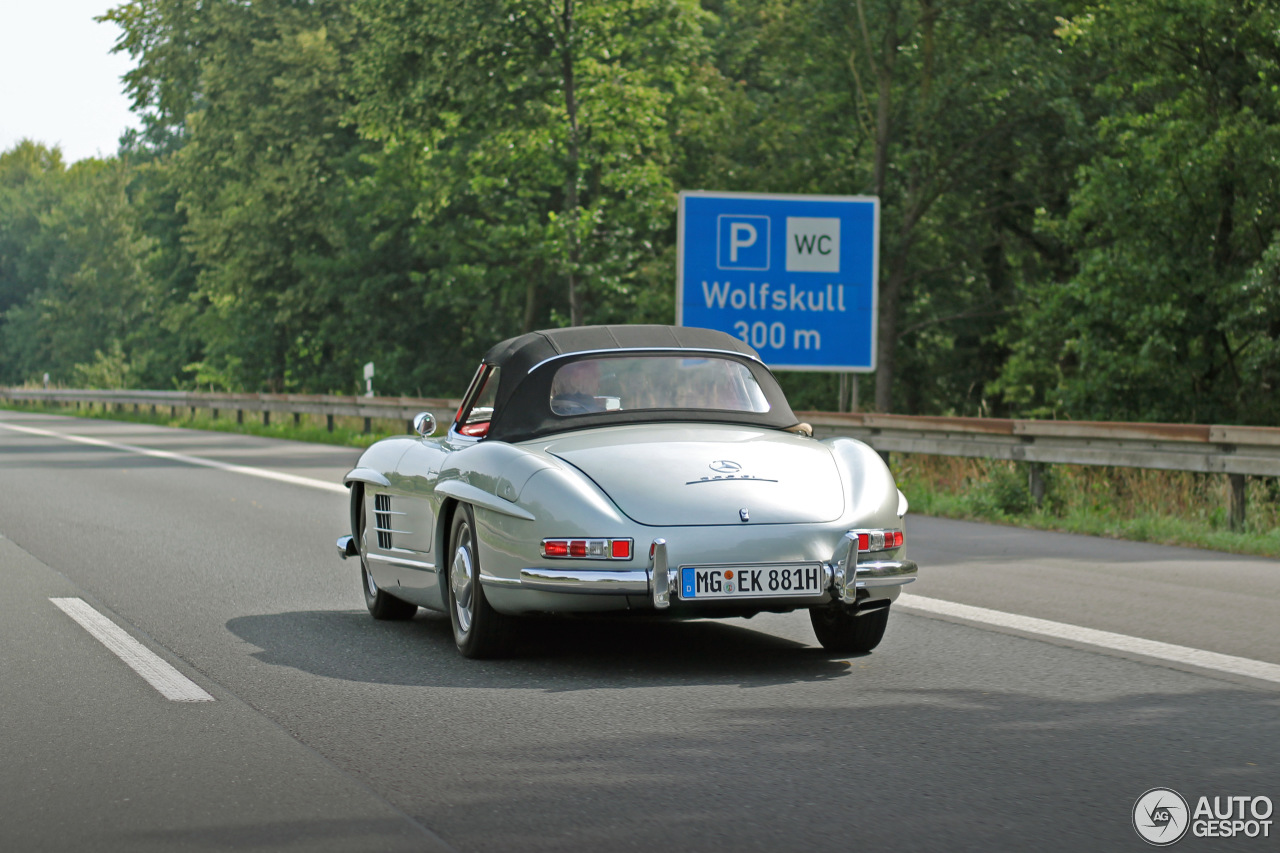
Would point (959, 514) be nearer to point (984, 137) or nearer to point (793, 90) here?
point (984, 137)

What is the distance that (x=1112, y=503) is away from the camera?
15.3 metres

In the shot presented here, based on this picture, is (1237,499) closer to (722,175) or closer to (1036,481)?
(1036,481)

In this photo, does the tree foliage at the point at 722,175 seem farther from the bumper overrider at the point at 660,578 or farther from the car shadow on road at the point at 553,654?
the bumper overrider at the point at 660,578

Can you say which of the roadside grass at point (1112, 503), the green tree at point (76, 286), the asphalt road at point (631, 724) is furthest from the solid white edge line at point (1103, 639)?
the green tree at point (76, 286)

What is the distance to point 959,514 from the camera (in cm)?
1488

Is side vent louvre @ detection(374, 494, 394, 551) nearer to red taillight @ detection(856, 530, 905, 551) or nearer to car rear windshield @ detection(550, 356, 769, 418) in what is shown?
car rear windshield @ detection(550, 356, 769, 418)

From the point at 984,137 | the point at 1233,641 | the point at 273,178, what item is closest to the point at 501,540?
the point at 1233,641

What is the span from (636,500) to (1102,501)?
378 inches

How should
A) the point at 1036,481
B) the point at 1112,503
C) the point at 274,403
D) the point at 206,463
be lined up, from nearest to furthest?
the point at 1036,481 → the point at 1112,503 → the point at 206,463 → the point at 274,403

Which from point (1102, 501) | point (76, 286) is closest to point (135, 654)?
point (1102, 501)

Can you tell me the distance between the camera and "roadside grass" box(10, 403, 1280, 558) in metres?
12.8

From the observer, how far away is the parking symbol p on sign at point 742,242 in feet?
61.3

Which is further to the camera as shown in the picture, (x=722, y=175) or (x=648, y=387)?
(x=722, y=175)

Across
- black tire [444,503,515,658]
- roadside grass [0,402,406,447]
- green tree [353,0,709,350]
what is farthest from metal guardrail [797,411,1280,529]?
green tree [353,0,709,350]
